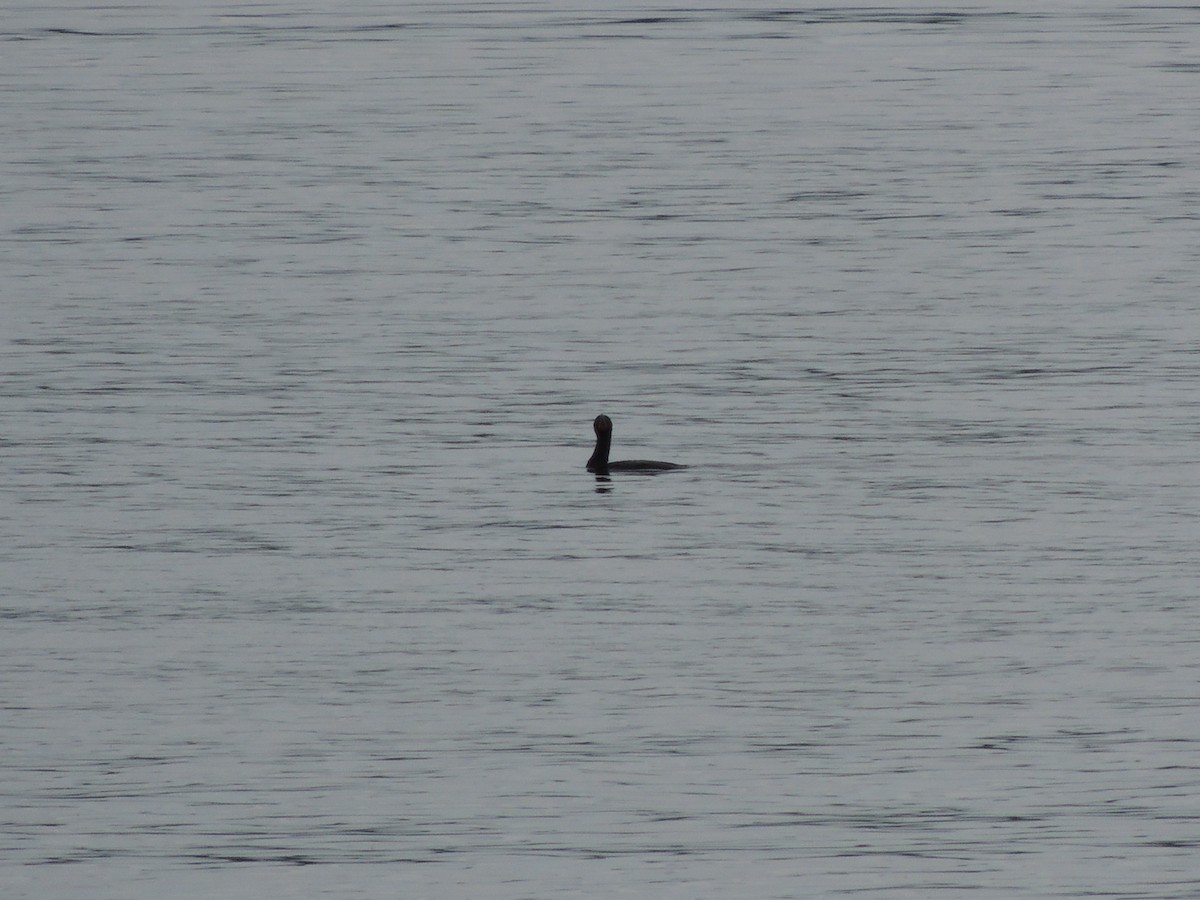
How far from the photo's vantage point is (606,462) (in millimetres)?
24125

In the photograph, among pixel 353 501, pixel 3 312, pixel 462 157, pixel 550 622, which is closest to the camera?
pixel 550 622

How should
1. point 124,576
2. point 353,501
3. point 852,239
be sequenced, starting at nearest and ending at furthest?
1. point 124,576
2. point 353,501
3. point 852,239

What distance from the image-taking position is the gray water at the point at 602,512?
47.7ft

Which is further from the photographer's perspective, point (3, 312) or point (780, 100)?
point (780, 100)

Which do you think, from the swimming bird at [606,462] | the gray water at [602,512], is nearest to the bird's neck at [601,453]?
the swimming bird at [606,462]

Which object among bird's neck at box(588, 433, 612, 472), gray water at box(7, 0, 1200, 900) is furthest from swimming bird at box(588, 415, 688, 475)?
gray water at box(7, 0, 1200, 900)

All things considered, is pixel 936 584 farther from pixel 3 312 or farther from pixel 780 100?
pixel 780 100

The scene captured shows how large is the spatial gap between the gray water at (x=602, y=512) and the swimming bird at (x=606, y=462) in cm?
22

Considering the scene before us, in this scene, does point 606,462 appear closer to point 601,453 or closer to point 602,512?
point 601,453

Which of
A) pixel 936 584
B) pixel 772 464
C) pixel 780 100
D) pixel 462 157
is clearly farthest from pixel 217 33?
pixel 936 584

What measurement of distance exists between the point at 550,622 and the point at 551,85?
41823mm

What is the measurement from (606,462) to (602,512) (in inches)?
63.0

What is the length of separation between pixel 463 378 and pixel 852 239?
1080 cm

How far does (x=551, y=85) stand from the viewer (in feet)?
195
